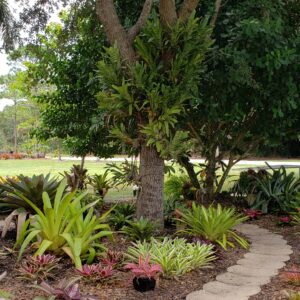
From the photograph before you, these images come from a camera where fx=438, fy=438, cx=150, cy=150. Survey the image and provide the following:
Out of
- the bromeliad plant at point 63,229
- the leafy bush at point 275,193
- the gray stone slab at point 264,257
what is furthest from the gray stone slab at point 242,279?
the leafy bush at point 275,193

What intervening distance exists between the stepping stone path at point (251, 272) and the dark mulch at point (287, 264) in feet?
0.23

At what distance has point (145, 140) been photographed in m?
6.39

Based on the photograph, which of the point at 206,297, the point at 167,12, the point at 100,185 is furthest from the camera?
the point at 100,185

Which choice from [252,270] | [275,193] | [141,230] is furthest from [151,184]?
[275,193]

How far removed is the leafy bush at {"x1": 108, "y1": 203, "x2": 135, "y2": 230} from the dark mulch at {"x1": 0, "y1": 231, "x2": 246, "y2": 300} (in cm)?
175

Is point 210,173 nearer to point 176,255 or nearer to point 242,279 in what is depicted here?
point 176,255

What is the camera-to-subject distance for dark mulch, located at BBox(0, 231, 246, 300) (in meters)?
4.09

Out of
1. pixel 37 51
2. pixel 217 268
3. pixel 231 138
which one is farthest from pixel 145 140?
pixel 37 51

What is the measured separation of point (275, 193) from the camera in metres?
9.41

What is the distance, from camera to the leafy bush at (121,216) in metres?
6.84

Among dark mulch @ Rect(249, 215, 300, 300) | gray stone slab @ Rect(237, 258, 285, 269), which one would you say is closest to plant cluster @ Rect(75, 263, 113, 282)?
dark mulch @ Rect(249, 215, 300, 300)

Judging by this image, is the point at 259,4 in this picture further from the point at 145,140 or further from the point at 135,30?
the point at 145,140

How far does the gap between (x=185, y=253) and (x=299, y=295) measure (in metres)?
1.61

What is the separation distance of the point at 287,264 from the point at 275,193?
4.29 m
